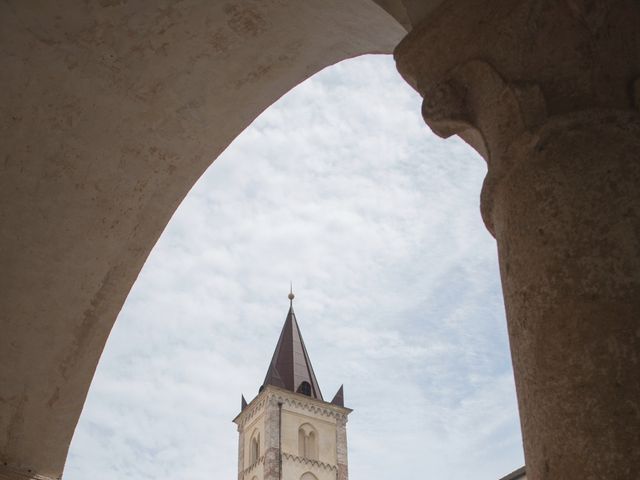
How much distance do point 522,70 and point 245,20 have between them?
172 centimetres

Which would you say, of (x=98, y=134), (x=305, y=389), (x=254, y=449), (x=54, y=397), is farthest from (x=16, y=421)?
(x=254, y=449)

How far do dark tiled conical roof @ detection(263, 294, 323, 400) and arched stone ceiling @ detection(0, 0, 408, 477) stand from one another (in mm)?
44281

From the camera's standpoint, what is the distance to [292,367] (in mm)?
49000

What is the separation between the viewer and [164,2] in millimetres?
3277

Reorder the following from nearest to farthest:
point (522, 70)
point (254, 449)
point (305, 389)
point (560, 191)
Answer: point (560, 191) < point (522, 70) < point (254, 449) < point (305, 389)

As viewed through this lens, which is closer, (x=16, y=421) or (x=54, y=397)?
(x=16, y=421)

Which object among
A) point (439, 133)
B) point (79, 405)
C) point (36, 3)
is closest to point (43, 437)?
point (79, 405)

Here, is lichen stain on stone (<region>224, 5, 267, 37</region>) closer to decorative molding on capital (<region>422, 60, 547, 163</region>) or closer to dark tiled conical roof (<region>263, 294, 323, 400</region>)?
decorative molding on capital (<region>422, 60, 547, 163</region>)

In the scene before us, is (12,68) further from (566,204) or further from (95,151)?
(566,204)

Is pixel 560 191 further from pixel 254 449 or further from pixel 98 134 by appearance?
pixel 254 449

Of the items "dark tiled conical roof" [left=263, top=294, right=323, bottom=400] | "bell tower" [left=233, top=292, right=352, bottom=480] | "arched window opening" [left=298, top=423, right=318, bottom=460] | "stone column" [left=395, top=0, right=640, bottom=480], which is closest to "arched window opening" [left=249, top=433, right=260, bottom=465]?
"bell tower" [left=233, top=292, right=352, bottom=480]

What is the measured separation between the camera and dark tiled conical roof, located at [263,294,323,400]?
159 feet

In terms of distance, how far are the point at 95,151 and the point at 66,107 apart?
0.28 meters

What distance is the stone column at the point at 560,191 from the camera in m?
1.62
